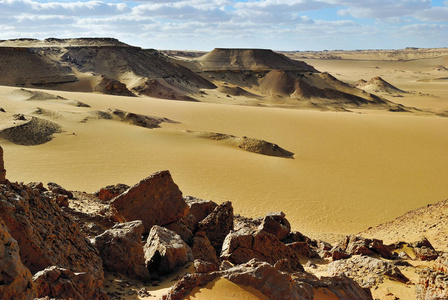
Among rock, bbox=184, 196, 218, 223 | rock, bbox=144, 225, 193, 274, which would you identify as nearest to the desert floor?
rock, bbox=184, 196, 218, 223

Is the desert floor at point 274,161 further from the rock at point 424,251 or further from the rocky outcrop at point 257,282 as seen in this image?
the rocky outcrop at point 257,282

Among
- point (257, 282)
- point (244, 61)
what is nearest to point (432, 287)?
point (257, 282)

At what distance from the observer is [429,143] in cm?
2283

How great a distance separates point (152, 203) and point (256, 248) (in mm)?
1975

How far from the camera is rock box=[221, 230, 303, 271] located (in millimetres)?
6738

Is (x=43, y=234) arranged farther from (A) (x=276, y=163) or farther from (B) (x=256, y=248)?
(A) (x=276, y=163)

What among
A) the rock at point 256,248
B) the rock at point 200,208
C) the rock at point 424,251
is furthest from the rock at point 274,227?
the rock at point 424,251

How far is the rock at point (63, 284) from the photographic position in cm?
369

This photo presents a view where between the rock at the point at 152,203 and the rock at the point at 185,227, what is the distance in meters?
0.18

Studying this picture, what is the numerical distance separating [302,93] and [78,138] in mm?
38807

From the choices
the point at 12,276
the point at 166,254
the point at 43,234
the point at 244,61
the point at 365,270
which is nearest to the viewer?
the point at 12,276

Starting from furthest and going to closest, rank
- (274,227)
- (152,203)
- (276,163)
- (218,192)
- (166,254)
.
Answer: (276,163) < (218,192) < (274,227) < (152,203) < (166,254)

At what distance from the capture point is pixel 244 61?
68.6 meters

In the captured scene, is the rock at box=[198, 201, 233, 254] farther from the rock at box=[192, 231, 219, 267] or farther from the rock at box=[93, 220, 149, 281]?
the rock at box=[93, 220, 149, 281]
